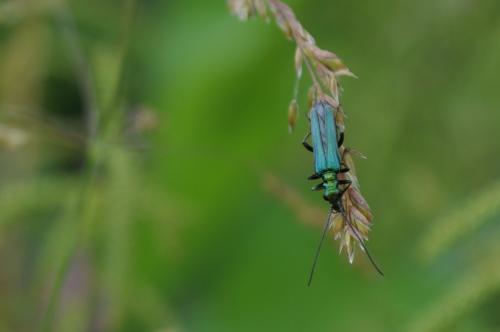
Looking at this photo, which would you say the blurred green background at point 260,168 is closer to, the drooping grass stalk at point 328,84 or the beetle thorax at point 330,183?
the beetle thorax at point 330,183

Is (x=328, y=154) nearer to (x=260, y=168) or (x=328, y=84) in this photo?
(x=328, y=84)

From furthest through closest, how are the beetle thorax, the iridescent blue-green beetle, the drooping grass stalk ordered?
the beetle thorax, the iridescent blue-green beetle, the drooping grass stalk

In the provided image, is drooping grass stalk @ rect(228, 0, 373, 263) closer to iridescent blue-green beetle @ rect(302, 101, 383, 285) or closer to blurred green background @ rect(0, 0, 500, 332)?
iridescent blue-green beetle @ rect(302, 101, 383, 285)

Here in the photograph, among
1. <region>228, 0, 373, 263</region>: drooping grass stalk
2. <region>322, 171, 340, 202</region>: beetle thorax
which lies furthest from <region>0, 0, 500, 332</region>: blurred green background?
<region>228, 0, 373, 263</region>: drooping grass stalk

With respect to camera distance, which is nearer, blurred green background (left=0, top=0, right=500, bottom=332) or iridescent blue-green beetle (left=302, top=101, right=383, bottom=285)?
iridescent blue-green beetle (left=302, top=101, right=383, bottom=285)

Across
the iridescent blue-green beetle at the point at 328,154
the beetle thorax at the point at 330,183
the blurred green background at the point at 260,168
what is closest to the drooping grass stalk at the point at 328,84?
the iridescent blue-green beetle at the point at 328,154

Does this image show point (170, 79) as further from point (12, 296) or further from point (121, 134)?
point (121, 134)

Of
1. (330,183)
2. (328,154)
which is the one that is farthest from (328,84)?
(330,183)

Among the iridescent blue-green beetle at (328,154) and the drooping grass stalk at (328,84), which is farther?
the iridescent blue-green beetle at (328,154)
